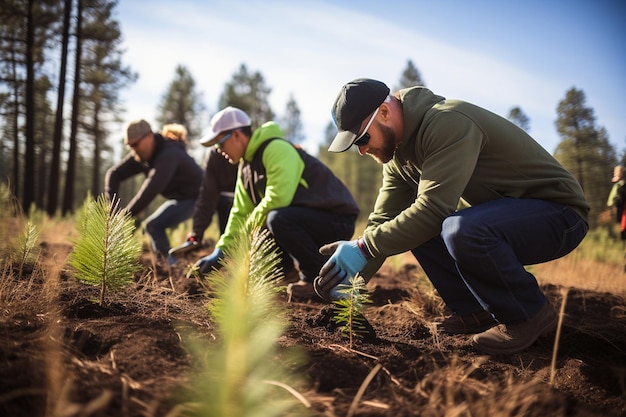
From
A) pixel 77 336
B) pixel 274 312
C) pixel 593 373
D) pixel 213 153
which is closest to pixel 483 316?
pixel 593 373

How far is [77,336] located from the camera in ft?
4.46

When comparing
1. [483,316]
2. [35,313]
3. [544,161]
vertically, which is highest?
[544,161]

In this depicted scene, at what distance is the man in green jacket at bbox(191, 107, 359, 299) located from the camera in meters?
3.07

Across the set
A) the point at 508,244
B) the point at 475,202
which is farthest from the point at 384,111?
the point at 508,244

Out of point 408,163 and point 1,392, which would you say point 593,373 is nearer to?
point 408,163

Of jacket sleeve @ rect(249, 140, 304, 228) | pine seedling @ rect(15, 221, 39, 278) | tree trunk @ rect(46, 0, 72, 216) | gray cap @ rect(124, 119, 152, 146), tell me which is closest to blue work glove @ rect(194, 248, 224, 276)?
jacket sleeve @ rect(249, 140, 304, 228)

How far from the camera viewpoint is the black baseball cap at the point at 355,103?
6.34 feet

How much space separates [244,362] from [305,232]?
2.16 metres

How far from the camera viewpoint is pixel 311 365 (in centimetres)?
134

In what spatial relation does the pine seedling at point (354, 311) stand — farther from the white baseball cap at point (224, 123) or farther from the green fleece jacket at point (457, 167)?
the white baseball cap at point (224, 123)

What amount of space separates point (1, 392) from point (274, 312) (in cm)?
97

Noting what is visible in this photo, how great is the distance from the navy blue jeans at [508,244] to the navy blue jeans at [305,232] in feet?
4.57

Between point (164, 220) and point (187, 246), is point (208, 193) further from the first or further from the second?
point (164, 220)

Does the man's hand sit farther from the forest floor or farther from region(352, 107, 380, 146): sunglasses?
region(352, 107, 380, 146): sunglasses
